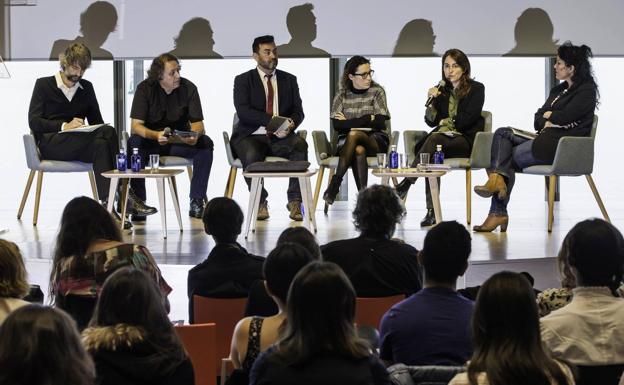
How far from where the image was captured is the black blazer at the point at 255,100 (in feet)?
23.2

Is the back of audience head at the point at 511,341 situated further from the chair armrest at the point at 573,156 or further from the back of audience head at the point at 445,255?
the chair armrest at the point at 573,156

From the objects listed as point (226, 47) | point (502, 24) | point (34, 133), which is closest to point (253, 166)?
point (34, 133)

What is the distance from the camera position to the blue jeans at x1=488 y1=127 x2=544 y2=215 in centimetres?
657

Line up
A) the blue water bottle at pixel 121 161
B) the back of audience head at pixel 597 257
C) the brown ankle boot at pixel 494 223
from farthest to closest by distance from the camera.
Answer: the brown ankle boot at pixel 494 223 → the blue water bottle at pixel 121 161 → the back of audience head at pixel 597 257

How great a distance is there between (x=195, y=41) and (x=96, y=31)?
0.84 m

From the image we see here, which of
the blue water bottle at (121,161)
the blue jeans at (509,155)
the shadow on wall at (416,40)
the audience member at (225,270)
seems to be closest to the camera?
the audience member at (225,270)

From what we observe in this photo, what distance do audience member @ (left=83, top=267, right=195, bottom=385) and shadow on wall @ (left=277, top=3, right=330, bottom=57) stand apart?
6.12 meters

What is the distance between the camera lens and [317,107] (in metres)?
8.72

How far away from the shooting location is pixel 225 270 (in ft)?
11.5

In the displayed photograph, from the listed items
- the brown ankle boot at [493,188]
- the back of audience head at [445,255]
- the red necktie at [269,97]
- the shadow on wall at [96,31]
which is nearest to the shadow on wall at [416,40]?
the red necktie at [269,97]

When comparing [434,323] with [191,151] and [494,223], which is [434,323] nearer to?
[494,223]

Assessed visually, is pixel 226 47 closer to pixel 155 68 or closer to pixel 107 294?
pixel 155 68

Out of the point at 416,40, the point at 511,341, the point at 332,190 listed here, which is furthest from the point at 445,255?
the point at 416,40

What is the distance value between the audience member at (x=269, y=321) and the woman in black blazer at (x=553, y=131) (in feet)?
13.1
